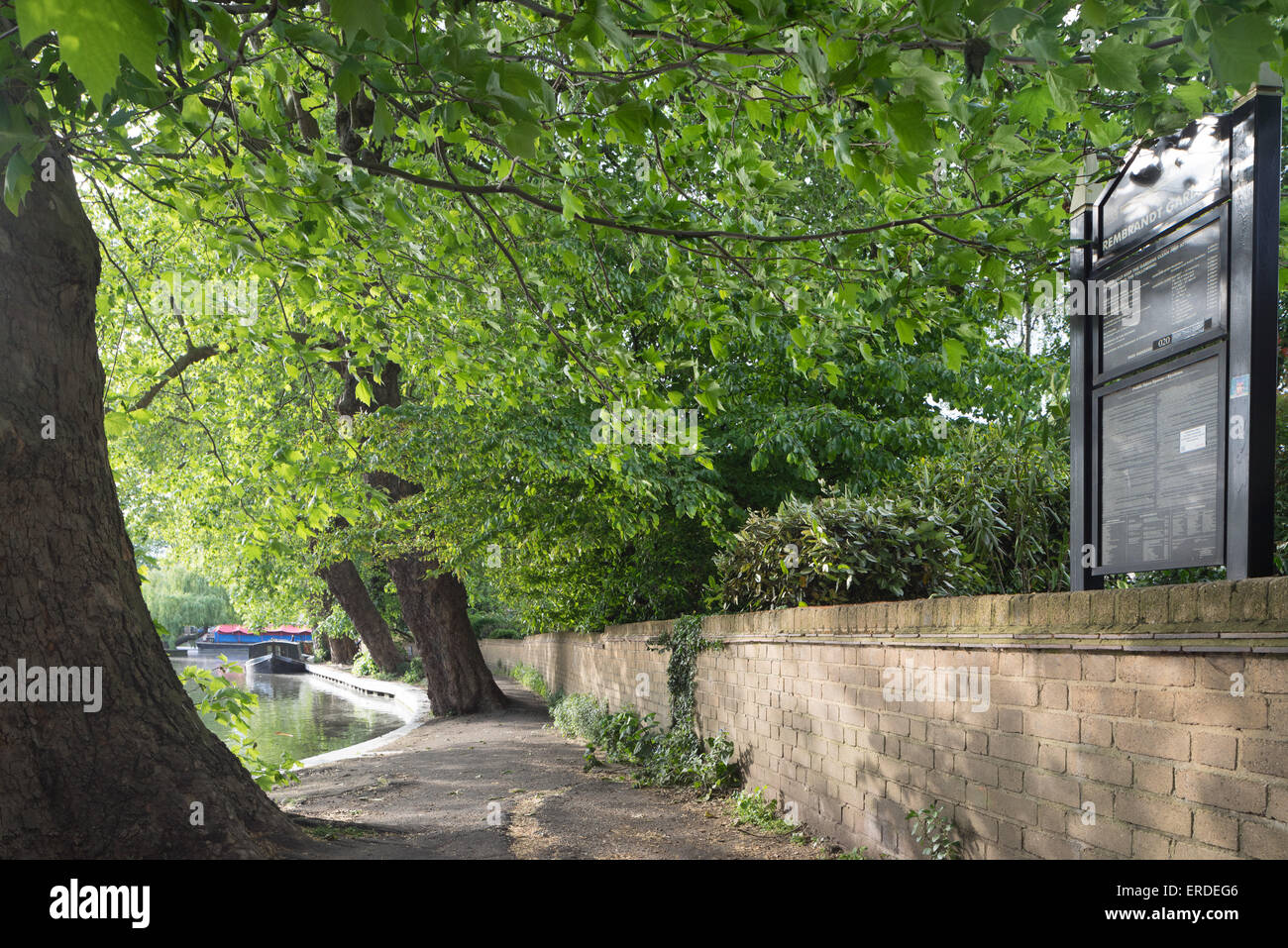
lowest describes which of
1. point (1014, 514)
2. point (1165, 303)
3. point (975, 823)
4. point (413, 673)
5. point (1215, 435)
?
point (413, 673)

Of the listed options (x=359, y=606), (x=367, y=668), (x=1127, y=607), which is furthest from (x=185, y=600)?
(x=1127, y=607)

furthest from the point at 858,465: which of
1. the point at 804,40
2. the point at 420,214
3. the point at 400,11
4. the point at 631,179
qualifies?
the point at 400,11

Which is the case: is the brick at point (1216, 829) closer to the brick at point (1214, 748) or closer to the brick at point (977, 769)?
the brick at point (1214, 748)

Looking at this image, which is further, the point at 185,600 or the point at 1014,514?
the point at 185,600

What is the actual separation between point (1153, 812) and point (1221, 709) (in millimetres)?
577

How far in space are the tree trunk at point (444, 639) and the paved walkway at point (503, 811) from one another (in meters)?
4.88

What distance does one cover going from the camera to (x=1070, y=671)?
413 cm

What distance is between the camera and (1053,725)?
426 centimetres

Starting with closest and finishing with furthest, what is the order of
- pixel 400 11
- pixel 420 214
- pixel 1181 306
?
1. pixel 400 11
2. pixel 1181 306
3. pixel 420 214

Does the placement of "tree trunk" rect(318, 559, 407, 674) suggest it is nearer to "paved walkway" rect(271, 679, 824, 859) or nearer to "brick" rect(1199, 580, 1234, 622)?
"paved walkway" rect(271, 679, 824, 859)

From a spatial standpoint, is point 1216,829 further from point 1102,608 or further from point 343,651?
point 343,651

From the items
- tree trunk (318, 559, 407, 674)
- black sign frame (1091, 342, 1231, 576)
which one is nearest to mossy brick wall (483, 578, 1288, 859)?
black sign frame (1091, 342, 1231, 576)

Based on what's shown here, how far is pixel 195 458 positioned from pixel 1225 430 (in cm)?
1777
